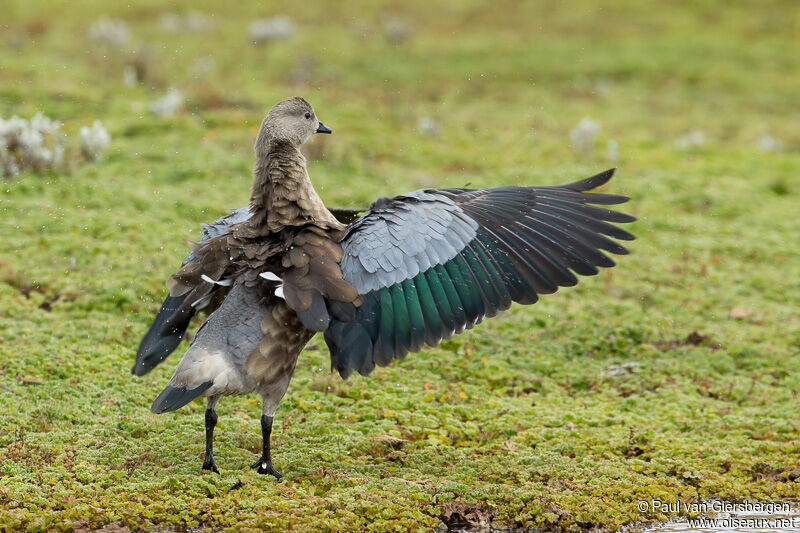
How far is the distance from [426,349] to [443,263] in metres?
2.64

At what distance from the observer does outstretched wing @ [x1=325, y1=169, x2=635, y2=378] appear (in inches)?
245

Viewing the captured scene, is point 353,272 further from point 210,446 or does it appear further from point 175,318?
point 210,446

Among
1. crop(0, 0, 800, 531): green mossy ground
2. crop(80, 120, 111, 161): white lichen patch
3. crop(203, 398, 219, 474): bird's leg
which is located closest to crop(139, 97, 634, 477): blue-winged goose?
crop(203, 398, 219, 474): bird's leg

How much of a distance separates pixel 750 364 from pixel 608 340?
142cm

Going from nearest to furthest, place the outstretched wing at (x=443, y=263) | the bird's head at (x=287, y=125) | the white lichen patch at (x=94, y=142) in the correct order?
the outstretched wing at (x=443, y=263) < the bird's head at (x=287, y=125) < the white lichen patch at (x=94, y=142)

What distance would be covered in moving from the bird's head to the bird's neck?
7cm

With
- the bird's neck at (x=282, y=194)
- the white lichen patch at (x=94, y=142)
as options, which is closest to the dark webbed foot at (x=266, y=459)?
the bird's neck at (x=282, y=194)

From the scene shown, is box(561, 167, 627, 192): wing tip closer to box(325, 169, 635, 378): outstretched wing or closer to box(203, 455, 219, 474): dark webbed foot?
box(325, 169, 635, 378): outstretched wing

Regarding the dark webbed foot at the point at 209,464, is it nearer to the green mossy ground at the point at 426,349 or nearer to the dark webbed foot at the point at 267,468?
the green mossy ground at the point at 426,349

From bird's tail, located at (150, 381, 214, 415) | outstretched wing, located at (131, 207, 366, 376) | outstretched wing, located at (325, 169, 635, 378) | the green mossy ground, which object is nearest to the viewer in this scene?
bird's tail, located at (150, 381, 214, 415)

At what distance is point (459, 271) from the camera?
638 centimetres

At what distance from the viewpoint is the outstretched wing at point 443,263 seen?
6230 mm

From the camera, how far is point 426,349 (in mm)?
8844

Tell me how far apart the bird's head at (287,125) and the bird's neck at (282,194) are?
0.07 meters
